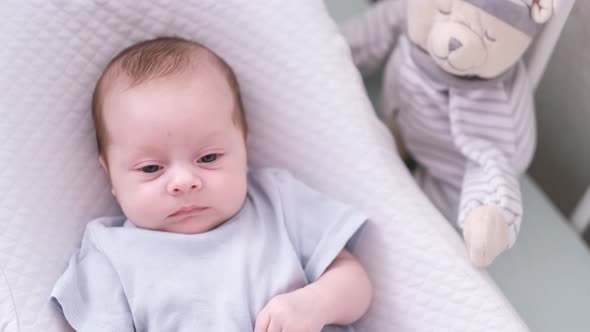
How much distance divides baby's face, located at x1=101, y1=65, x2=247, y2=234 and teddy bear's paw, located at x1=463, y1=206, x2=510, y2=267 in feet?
1.16

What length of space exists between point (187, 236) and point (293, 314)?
206mm

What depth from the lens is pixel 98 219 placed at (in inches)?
40.8

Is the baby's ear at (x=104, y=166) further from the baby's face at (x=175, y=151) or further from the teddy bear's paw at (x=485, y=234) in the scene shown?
the teddy bear's paw at (x=485, y=234)

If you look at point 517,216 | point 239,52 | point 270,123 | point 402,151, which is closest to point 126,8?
point 239,52

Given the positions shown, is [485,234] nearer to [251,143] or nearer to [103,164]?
[251,143]

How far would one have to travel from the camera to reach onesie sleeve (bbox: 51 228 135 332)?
2.95ft

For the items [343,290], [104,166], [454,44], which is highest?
[454,44]

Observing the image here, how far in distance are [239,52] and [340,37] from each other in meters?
0.18

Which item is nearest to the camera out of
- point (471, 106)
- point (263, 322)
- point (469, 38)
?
point (263, 322)

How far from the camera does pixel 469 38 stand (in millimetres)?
1010

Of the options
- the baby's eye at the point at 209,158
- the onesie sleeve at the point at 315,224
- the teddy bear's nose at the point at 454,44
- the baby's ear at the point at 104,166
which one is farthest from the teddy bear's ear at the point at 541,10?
the baby's ear at the point at 104,166

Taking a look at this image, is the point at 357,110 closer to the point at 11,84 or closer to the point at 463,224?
the point at 463,224

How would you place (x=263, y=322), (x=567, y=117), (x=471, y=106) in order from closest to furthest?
(x=263, y=322)
(x=471, y=106)
(x=567, y=117)

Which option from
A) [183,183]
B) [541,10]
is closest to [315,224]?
[183,183]
